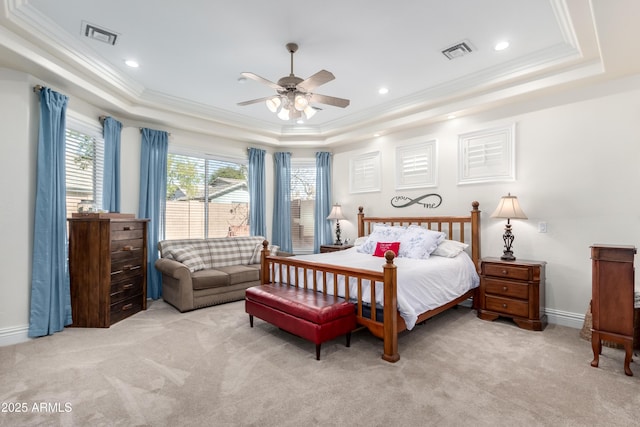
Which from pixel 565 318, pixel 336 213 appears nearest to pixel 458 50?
pixel 565 318

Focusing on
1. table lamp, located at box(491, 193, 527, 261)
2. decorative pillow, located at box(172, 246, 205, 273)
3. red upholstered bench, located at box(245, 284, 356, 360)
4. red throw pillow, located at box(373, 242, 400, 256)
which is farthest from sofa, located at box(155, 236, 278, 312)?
table lamp, located at box(491, 193, 527, 261)

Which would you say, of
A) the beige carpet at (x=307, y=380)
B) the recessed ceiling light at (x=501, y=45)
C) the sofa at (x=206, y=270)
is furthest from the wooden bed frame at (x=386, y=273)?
the recessed ceiling light at (x=501, y=45)

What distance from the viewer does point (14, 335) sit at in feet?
9.97

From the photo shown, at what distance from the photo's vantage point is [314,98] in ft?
10.3

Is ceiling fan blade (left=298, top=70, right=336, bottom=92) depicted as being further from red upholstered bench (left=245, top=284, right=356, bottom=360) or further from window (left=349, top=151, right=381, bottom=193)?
window (left=349, top=151, right=381, bottom=193)

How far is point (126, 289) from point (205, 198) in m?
2.09

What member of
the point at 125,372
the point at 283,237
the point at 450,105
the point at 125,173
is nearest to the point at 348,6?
the point at 450,105

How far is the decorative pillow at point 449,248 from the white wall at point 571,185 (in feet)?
1.32

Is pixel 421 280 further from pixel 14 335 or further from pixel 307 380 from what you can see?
pixel 14 335

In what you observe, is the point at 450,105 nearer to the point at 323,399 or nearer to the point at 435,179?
the point at 435,179

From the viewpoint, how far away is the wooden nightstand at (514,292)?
333cm

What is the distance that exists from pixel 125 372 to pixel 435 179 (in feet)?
14.2

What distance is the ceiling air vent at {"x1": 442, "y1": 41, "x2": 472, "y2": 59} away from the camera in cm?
312

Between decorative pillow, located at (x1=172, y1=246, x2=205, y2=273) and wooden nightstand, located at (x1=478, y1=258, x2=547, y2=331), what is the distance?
3.73 metres
